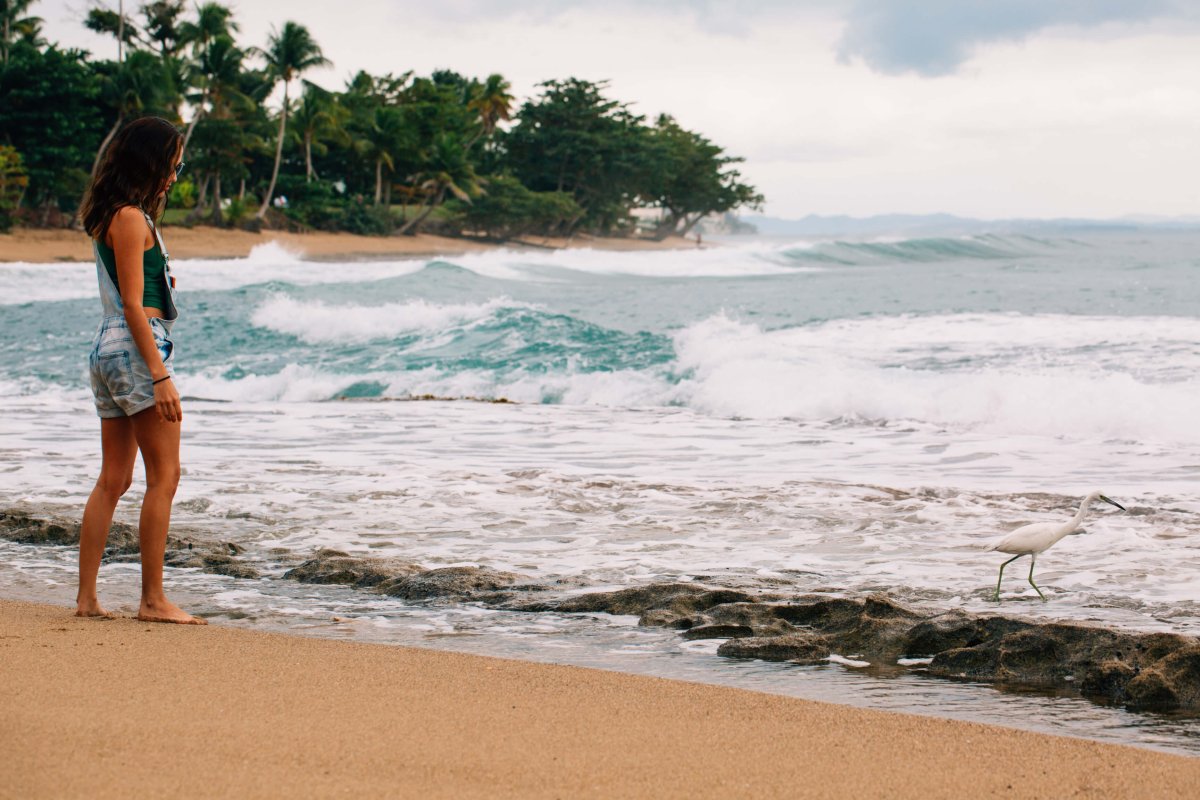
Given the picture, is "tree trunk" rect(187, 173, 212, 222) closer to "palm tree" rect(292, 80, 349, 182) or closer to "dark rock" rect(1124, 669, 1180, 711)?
"palm tree" rect(292, 80, 349, 182)

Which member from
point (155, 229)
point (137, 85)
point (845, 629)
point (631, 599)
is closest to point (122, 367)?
point (155, 229)

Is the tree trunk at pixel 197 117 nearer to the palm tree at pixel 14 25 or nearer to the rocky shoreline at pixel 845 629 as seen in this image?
the palm tree at pixel 14 25

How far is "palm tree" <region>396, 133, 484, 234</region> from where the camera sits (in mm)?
55656

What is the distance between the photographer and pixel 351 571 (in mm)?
4723

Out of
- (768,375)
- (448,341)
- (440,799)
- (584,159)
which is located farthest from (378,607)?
(584,159)

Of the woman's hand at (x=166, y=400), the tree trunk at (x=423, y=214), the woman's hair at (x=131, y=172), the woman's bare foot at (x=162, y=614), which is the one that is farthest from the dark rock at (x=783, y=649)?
the tree trunk at (x=423, y=214)

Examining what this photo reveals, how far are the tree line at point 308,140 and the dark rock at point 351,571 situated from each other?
39416 mm

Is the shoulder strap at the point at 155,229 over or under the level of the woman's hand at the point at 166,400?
over

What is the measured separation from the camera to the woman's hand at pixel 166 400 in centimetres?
353

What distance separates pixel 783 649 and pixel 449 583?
1.40 m

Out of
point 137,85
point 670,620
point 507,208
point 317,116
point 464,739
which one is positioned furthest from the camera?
point 507,208

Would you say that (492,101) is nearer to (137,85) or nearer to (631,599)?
(137,85)

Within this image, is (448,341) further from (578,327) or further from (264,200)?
(264,200)

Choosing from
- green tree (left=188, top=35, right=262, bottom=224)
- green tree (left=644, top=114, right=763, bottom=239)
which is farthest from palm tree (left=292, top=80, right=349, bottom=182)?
green tree (left=644, top=114, right=763, bottom=239)
